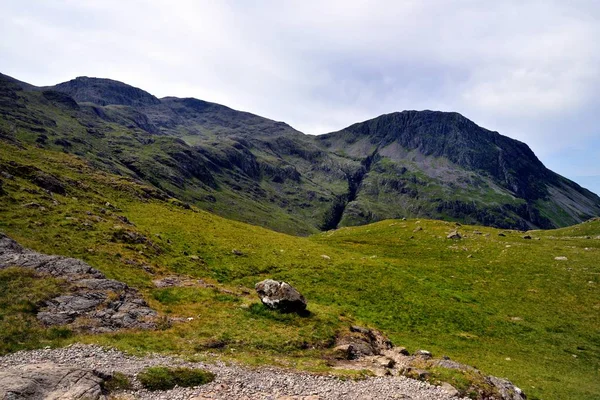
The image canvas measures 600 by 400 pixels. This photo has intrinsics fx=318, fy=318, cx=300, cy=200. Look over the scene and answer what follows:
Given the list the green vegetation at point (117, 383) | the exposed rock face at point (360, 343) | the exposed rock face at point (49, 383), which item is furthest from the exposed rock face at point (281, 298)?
the exposed rock face at point (49, 383)

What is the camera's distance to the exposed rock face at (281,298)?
102 feet

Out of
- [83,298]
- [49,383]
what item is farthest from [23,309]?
[49,383]

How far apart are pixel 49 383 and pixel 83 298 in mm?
10798

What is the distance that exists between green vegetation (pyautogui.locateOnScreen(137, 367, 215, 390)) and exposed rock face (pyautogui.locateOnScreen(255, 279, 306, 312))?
38.6ft

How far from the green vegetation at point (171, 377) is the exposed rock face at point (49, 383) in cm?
226

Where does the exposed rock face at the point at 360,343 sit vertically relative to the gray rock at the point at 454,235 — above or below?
below

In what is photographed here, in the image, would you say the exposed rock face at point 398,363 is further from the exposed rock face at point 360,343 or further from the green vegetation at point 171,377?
the green vegetation at point 171,377

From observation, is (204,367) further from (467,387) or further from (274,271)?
(274,271)

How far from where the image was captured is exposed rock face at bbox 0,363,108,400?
14.8 meters

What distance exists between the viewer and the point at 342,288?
4684 cm

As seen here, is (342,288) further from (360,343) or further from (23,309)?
(23,309)

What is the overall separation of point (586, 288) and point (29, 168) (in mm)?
88702

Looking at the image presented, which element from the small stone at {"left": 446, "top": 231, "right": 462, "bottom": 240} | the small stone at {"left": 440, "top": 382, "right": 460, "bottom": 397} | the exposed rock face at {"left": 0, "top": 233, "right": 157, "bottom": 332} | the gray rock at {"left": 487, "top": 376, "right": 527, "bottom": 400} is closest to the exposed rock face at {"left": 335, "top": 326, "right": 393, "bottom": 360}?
the small stone at {"left": 440, "top": 382, "right": 460, "bottom": 397}

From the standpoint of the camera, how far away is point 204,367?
20.7 meters
